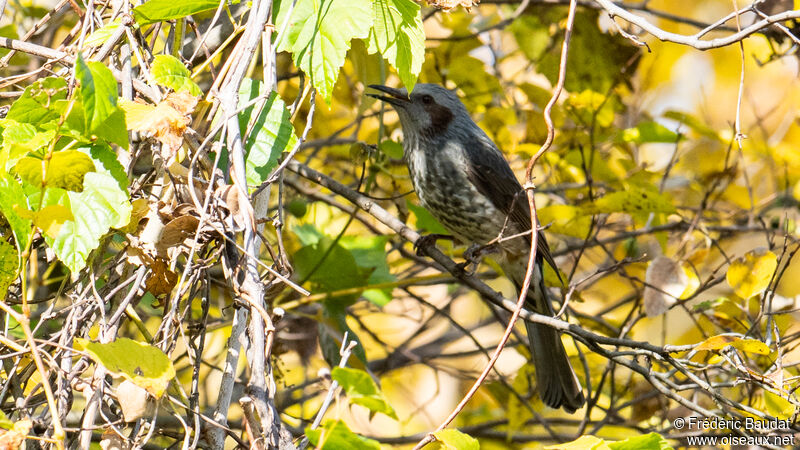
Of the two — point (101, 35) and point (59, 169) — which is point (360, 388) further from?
point (101, 35)

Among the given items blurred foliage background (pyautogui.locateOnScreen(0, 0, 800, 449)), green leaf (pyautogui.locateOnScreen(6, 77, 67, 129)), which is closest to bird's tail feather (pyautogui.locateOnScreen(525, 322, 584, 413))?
blurred foliage background (pyautogui.locateOnScreen(0, 0, 800, 449))

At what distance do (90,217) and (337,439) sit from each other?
2.54 feet

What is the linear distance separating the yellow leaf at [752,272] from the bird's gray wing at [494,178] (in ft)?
4.16

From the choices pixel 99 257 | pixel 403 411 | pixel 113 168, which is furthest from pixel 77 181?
pixel 403 411

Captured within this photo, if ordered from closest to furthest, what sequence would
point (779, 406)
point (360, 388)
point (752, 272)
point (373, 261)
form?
point (360, 388), point (779, 406), point (752, 272), point (373, 261)

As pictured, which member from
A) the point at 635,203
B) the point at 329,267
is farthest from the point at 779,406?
→ the point at 329,267

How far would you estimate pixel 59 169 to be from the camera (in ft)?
5.70

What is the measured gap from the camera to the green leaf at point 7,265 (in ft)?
6.44

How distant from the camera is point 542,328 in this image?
3.99m

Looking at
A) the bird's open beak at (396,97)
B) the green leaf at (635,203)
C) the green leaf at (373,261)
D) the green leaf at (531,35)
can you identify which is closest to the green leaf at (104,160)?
the green leaf at (373,261)

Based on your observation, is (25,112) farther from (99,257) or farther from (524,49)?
(524,49)

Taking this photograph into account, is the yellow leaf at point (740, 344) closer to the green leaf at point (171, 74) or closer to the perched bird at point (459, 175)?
the green leaf at point (171, 74)

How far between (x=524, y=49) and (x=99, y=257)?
9.85ft

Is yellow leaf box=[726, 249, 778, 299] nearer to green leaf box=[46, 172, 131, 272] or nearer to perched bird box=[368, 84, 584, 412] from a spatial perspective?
perched bird box=[368, 84, 584, 412]
